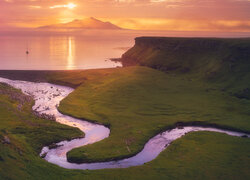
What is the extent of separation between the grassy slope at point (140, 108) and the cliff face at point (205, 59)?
777 centimetres

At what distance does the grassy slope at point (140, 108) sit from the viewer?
4951 centimetres

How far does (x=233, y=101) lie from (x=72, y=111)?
4199 centimetres

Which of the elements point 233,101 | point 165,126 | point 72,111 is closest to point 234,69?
point 233,101

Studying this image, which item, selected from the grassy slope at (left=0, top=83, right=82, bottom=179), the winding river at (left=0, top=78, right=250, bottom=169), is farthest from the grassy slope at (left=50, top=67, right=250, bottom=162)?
the grassy slope at (left=0, top=83, right=82, bottom=179)

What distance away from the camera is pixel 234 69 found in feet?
321

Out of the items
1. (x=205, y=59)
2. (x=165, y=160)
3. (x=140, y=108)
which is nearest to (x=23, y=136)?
(x=165, y=160)

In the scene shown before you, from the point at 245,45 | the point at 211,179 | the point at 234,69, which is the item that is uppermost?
the point at 245,45

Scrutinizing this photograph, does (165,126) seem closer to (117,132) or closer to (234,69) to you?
(117,132)

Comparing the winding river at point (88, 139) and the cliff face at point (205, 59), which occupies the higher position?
the cliff face at point (205, 59)

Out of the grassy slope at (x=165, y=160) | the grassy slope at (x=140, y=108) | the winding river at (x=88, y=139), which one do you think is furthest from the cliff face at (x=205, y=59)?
the grassy slope at (x=165, y=160)

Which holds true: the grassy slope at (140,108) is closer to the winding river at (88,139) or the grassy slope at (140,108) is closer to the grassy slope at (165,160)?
the winding river at (88,139)

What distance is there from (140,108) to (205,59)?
57.4 metres

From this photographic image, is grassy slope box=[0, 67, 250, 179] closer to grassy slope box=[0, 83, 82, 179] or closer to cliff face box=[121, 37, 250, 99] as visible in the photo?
grassy slope box=[0, 83, 82, 179]

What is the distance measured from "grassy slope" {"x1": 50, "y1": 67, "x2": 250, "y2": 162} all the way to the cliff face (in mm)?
7771
